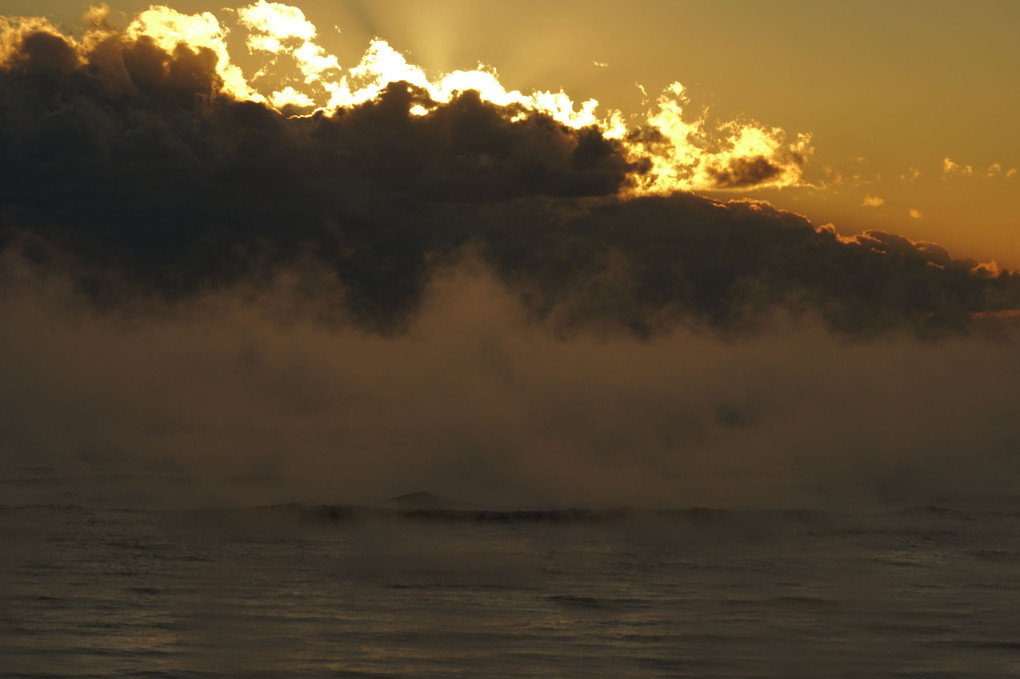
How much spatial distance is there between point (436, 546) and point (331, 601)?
22.5ft

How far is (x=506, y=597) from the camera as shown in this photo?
69.2 feet

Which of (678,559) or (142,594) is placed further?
(678,559)

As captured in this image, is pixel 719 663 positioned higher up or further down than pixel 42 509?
further down

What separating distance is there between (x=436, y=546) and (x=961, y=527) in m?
14.8

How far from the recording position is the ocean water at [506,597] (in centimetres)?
1642

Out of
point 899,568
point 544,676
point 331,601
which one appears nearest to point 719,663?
point 544,676

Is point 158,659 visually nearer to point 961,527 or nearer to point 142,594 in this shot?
point 142,594

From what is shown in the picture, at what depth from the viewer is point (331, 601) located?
66.9ft

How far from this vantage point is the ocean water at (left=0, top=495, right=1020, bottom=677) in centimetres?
1642

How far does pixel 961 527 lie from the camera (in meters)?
30.8

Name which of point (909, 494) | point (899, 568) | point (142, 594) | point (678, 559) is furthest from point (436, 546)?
point (909, 494)

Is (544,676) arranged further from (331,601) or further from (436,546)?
(436,546)

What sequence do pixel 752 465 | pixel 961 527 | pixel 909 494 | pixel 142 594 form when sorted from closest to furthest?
pixel 142 594 < pixel 961 527 < pixel 909 494 < pixel 752 465

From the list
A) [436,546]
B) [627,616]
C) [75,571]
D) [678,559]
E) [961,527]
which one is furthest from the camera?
[961,527]
